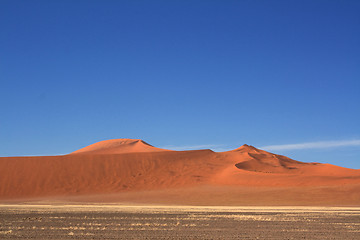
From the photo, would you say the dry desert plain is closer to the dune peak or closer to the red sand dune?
the red sand dune

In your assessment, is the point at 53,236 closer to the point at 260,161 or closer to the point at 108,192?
the point at 108,192

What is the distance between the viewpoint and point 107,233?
792 inches

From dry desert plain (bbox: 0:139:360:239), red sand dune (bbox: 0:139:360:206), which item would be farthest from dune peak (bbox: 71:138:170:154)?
dry desert plain (bbox: 0:139:360:239)

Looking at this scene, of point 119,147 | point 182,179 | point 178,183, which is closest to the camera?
point 178,183

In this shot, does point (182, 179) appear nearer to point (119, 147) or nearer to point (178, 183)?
point (178, 183)

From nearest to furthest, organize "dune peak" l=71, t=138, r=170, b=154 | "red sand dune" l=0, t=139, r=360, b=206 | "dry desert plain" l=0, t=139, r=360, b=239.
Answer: "dry desert plain" l=0, t=139, r=360, b=239
"red sand dune" l=0, t=139, r=360, b=206
"dune peak" l=71, t=138, r=170, b=154

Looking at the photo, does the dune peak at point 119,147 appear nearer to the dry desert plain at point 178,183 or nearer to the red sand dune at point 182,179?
the red sand dune at point 182,179

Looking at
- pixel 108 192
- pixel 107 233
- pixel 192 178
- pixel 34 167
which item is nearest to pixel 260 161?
pixel 192 178

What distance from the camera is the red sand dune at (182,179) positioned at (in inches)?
2212

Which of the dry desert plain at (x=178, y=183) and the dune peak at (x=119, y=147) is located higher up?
the dune peak at (x=119, y=147)

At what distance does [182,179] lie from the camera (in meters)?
68.4

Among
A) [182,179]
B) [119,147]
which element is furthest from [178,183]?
[119,147]

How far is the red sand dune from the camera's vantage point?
56.2 meters

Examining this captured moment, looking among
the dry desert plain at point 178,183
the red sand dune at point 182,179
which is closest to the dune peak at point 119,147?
the red sand dune at point 182,179
